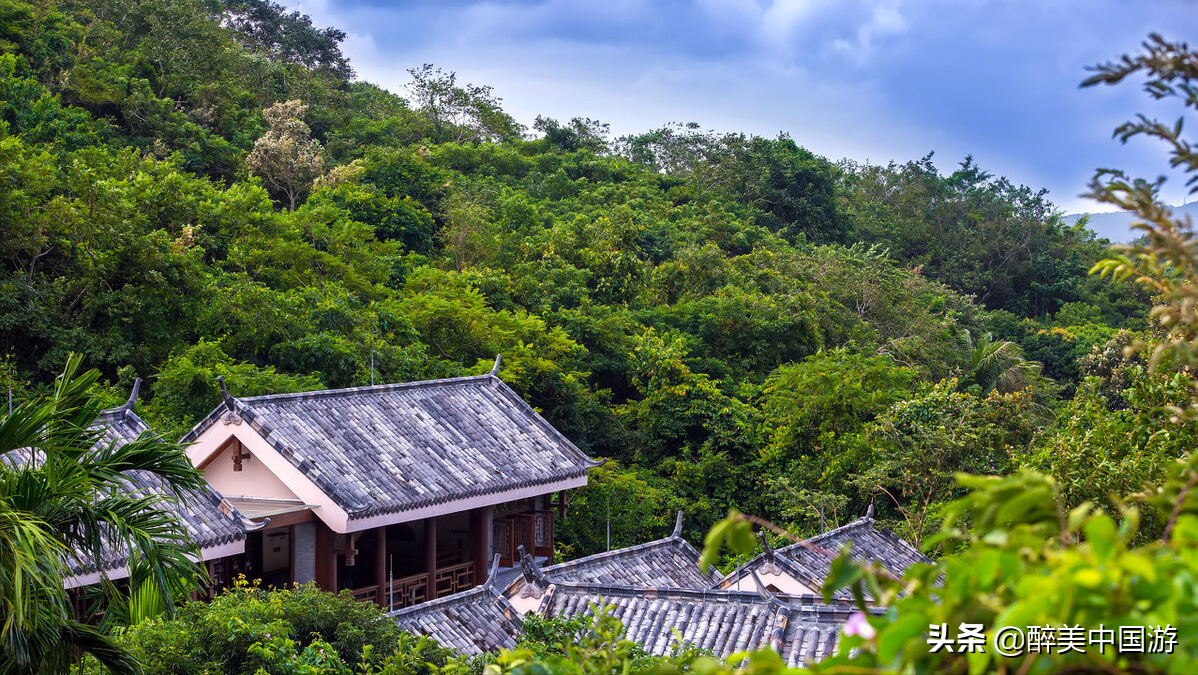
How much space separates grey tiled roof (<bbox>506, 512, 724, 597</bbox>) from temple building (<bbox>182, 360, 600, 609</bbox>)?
2033 mm

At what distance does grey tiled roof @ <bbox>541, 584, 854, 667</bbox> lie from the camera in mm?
8430

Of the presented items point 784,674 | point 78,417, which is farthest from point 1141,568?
point 78,417

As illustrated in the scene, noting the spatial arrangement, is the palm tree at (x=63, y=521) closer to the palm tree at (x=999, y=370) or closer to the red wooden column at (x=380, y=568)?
the red wooden column at (x=380, y=568)

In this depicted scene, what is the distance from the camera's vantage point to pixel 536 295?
889 inches

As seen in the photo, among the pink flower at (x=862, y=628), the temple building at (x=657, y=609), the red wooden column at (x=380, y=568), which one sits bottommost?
the red wooden column at (x=380, y=568)

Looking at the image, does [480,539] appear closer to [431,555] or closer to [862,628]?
[431,555]

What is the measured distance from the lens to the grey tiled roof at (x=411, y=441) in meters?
12.3

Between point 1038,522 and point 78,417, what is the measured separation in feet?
16.9

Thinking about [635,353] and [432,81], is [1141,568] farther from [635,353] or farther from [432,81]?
[432,81]

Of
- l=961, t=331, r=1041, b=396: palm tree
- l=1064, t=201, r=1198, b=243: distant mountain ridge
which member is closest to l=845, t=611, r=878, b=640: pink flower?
l=1064, t=201, r=1198, b=243: distant mountain ridge

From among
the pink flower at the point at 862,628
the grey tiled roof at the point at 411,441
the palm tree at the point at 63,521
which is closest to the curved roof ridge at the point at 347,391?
the grey tiled roof at the point at 411,441

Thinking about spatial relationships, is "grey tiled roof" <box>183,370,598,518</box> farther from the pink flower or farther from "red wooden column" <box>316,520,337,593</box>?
the pink flower

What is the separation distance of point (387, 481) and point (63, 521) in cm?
698

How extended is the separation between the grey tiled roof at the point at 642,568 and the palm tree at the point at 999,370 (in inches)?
515
